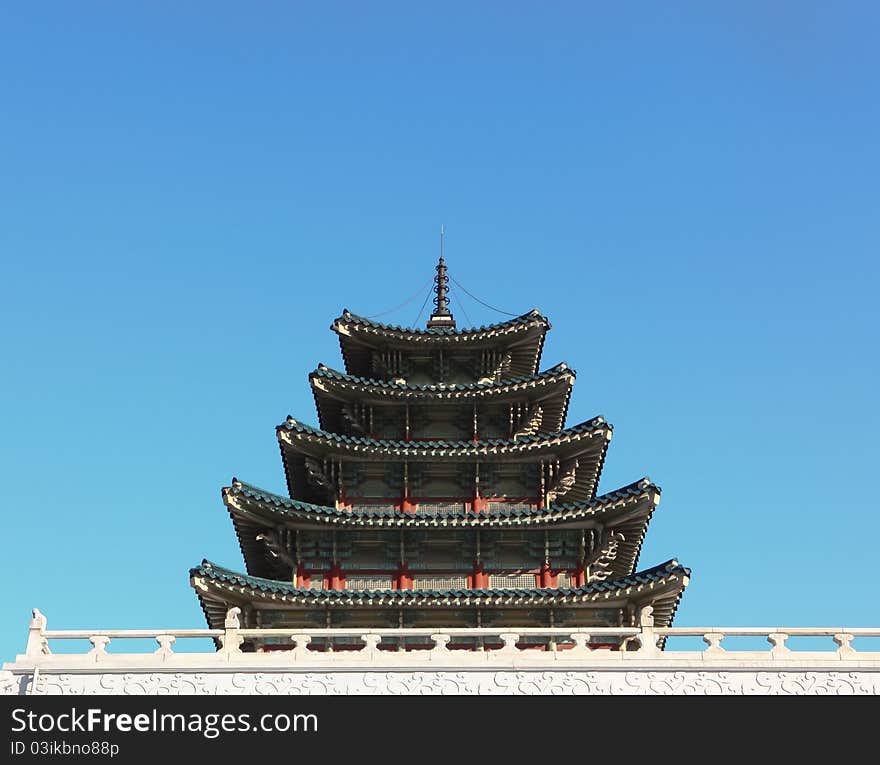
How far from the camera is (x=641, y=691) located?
Result: 94.4ft

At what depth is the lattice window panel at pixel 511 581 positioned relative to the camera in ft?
119

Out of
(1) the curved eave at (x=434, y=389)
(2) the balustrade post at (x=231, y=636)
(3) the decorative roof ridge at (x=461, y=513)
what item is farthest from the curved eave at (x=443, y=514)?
(2) the balustrade post at (x=231, y=636)

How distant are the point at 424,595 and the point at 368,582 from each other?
3.08m

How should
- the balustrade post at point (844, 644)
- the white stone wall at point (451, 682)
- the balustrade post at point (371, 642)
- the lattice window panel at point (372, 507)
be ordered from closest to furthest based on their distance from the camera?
the white stone wall at point (451, 682) < the balustrade post at point (844, 644) < the balustrade post at point (371, 642) < the lattice window panel at point (372, 507)

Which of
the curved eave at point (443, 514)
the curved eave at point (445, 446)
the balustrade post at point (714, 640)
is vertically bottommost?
the balustrade post at point (714, 640)

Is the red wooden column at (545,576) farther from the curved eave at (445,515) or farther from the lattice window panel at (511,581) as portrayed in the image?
the curved eave at (445,515)

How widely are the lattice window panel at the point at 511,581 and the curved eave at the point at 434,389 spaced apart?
20.3 ft

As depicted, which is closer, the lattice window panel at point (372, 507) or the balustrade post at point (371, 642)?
the balustrade post at point (371, 642)

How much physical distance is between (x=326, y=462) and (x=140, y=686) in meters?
11.3

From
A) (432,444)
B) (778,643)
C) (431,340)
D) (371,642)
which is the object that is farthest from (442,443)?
(778,643)

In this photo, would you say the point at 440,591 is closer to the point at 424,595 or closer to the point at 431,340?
the point at 424,595
